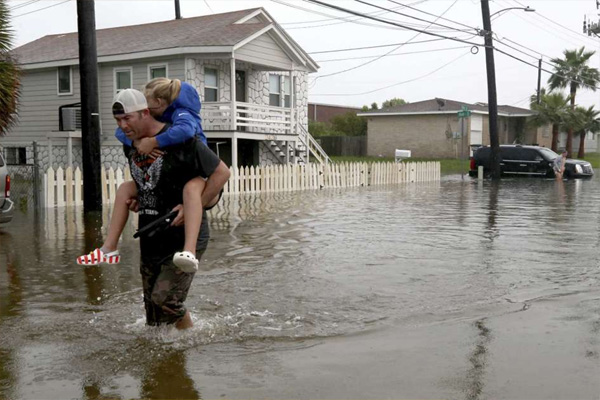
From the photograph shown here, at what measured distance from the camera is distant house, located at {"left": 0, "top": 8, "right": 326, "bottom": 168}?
25.8 metres

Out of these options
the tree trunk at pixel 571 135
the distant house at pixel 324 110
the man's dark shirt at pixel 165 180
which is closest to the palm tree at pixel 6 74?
the man's dark shirt at pixel 165 180

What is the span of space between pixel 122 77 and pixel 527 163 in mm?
19033

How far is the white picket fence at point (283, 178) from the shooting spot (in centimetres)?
1653

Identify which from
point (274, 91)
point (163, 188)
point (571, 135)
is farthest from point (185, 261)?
point (571, 135)

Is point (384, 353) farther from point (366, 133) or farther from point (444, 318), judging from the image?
point (366, 133)

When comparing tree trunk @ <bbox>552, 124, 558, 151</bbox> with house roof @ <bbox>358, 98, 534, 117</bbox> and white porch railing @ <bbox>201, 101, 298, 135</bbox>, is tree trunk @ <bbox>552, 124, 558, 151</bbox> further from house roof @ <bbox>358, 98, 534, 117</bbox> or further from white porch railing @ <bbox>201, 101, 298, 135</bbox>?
white porch railing @ <bbox>201, 101, 298, 135</bbox>

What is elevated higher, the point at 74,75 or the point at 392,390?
the point at 74,75

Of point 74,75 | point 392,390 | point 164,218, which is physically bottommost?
point 392,390

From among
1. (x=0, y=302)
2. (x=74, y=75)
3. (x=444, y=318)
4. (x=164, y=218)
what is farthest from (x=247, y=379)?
(x=74, y=75)

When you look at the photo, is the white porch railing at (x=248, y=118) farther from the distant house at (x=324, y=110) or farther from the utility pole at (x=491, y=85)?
the distant house at (x=324, y=110)

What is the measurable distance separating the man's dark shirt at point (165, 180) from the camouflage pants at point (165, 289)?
0.07 m

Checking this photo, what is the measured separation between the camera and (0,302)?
6.68 metres

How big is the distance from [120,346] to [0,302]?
213 cm

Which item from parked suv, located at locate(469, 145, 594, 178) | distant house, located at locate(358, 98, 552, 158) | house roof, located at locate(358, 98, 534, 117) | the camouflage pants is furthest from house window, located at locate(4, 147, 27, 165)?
house roof, located at locate(358, 98, 534, 117)
